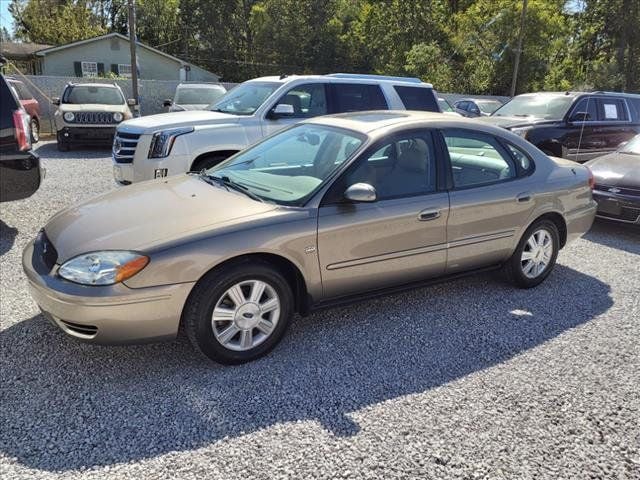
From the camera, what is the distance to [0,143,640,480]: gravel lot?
257 cm

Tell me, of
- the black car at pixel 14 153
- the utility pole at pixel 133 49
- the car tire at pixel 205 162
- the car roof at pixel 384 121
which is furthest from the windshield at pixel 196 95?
the car roof at pixel 384 121

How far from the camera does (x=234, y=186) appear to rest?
3875 mm

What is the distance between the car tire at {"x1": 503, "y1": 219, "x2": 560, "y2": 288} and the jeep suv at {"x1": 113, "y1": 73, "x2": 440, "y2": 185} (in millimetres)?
3340

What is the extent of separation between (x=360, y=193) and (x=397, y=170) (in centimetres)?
62

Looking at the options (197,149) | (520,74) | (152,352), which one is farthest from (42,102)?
(520,74)

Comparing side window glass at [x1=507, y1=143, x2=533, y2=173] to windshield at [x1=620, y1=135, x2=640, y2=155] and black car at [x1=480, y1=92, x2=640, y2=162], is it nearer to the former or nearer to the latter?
windshield at [x1=620, y1=135, x2=640, y2=155]

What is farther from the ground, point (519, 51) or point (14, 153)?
point (519, 51)

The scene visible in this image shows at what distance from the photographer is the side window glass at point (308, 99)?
713 cm

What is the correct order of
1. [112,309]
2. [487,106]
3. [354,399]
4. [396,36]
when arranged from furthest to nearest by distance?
[396,36] → [487,106] → [354,399] → [112,309]

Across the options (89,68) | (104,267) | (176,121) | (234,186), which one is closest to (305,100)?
(176,121)

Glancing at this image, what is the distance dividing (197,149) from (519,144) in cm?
373

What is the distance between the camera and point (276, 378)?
10.7 ft

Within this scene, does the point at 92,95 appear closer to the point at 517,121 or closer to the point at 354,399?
the point at 517,121

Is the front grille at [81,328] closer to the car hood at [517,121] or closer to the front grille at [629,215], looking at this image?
the front grille at [629,215]
